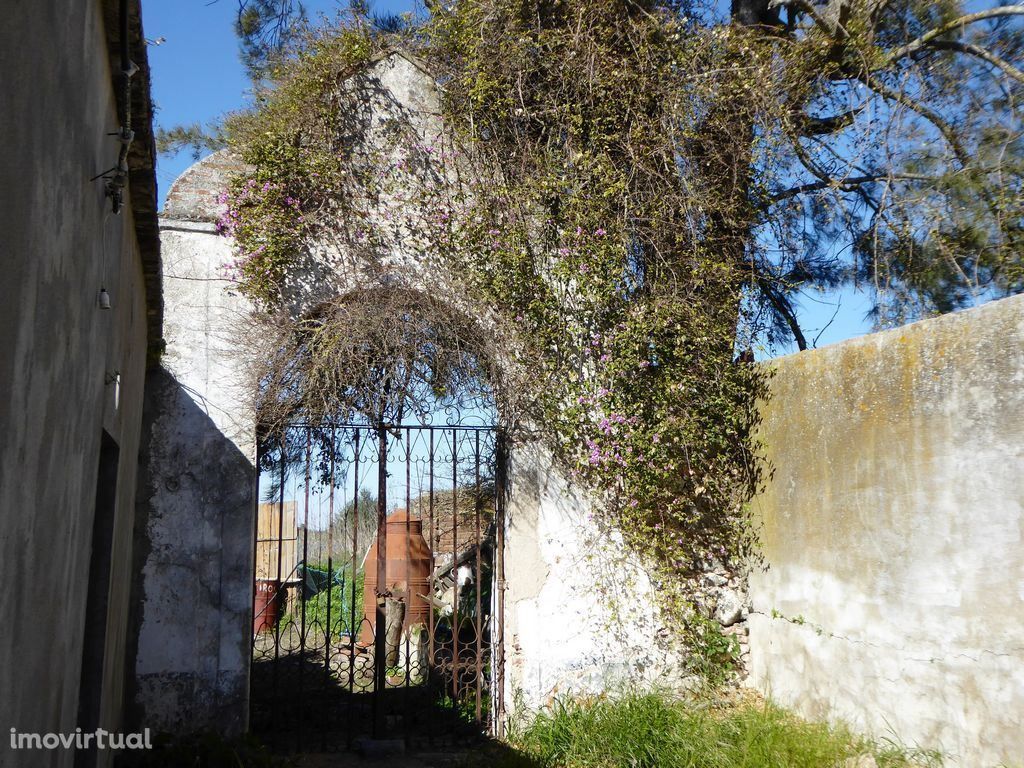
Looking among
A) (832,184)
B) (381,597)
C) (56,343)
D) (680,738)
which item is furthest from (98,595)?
(832,184)

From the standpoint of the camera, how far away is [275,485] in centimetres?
577

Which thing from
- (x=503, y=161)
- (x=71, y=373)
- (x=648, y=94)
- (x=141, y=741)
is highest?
(x=648, y=94)

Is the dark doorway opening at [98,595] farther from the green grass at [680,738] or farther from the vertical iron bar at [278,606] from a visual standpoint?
the green grass at [680,738]

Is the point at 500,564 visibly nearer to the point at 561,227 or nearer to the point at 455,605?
the point at 455,605

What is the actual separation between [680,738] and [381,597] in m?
2.27

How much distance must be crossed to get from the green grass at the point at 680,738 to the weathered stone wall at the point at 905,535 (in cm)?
19

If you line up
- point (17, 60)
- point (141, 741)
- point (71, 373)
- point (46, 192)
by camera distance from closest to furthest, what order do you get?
point (17, 60) < point (46, 192) < point (71, 373) < point (141, 741)

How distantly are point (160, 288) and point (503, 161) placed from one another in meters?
2.77

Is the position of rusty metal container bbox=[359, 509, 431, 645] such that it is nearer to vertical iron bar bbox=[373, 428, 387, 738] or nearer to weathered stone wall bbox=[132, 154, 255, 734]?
vertical iron bar bbox=[373, 428, 387, 738]

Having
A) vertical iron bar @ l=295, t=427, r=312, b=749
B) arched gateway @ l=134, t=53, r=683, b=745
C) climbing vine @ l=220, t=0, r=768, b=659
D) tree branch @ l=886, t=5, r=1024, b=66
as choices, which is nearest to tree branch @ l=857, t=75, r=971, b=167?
tree branch @ l=886, t=5, r=1024, b=66

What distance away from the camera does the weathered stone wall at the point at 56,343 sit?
1.91 meters

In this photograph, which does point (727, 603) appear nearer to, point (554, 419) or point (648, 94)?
point (554, 419)

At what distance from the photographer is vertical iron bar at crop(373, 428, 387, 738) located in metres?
5.62

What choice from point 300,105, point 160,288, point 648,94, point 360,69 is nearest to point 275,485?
point 160,288
